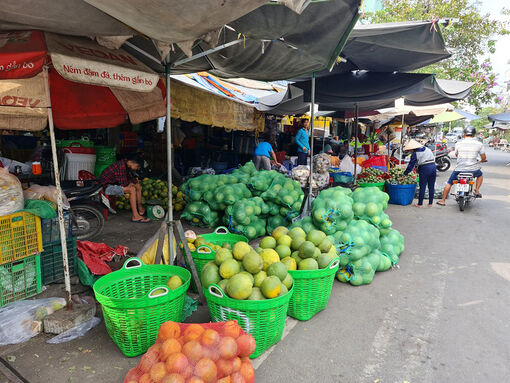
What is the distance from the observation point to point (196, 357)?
1.83 m

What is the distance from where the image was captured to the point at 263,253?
121 inches

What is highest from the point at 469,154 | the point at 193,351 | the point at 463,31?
the point at 463,31

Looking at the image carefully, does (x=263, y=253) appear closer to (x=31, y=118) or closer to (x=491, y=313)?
(x=491, y=313)

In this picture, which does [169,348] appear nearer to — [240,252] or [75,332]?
[240,252]

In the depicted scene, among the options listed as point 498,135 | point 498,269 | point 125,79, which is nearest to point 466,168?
point 498,269

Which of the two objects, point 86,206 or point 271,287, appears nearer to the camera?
point 271,287

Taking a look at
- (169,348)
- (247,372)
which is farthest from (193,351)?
(247,372)

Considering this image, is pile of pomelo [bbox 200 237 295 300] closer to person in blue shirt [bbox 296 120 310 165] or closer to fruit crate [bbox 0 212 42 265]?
fruit crate [bbox 0 212 42 265]

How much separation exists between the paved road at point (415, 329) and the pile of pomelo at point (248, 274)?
1.91ft

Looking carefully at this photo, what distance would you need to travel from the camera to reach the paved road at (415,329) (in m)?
2.55

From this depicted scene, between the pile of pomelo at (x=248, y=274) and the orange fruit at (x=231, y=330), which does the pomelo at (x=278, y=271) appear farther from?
the orange fruit at (x=231, y=330)

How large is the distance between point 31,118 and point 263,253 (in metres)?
4.22

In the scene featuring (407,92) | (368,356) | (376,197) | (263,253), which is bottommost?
(368,356)

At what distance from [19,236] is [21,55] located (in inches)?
71.5
